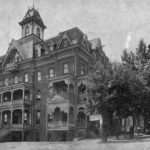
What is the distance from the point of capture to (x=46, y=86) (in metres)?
39.4

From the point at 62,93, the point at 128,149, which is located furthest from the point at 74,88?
the point at 128,149

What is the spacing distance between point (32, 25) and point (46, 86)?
44.1ft

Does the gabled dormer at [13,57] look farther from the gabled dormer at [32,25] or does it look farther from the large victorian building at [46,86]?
the gabled dormer at [32,25]

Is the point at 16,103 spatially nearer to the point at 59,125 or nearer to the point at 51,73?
the point at 51,73

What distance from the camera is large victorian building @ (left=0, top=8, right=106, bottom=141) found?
3562 centimetres

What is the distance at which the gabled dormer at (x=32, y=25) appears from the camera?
153ft

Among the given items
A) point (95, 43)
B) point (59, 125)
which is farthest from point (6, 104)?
point (95, 43)

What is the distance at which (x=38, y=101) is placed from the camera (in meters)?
39.9

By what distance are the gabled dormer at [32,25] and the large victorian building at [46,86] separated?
1295 mm

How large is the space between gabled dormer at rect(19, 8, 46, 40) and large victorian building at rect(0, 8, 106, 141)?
1295mm

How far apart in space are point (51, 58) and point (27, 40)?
29.0 feet

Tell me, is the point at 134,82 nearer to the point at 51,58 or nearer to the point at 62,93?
the point at 62,93

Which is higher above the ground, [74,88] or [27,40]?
[27,40]

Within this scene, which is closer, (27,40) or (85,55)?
(85,55)
